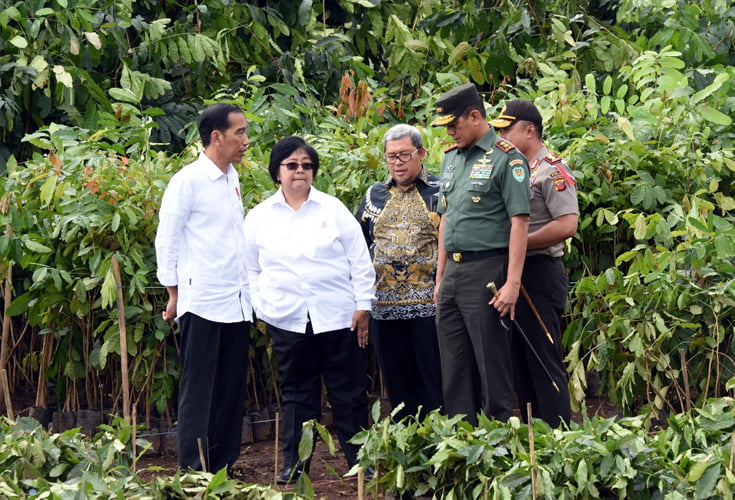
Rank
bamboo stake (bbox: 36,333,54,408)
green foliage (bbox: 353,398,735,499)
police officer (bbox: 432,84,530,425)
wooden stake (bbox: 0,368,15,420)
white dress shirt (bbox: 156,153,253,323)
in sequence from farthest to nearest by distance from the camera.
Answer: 1. bamboo stake (bbox: 36,333,54,408)
2. white dress shirt (bbox: 156,153,253,323)
3. police officer (bbox: 432,84,530,425)
4. wooden stake (bbox: 0,368,15,420)
5. green foliage (bbox: 353,398,735,499)

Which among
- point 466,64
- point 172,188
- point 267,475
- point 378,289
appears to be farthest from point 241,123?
point 466,64

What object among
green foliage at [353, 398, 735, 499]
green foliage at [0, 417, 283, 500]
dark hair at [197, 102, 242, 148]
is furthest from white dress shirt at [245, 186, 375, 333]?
green foliage at [353, 398, 735, 499]

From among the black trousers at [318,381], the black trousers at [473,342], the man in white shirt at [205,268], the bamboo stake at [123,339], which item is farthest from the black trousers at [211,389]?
the black trousers at [473,342]

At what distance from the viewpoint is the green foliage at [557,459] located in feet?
10.7

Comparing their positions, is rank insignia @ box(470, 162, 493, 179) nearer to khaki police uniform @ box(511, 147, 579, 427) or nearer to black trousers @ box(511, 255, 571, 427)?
khaki police uniform @ box(511, 147, 579, 427)

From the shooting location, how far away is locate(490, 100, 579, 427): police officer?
15.5 ft

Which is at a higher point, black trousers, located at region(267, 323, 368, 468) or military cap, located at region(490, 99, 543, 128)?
military cap, located at region(490, 99, 543, 128)

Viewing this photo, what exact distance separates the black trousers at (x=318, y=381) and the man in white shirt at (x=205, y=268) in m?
0.26

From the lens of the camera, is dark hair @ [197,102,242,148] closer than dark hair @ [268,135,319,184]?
Yes

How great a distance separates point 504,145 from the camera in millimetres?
4539

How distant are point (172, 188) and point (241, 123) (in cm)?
41

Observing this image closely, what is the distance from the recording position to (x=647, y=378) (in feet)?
16.1

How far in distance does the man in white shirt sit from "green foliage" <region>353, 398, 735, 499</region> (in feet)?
3.98

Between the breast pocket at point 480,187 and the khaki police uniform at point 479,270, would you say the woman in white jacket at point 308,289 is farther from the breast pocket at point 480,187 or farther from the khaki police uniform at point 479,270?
the breast pocket at point 480,187
